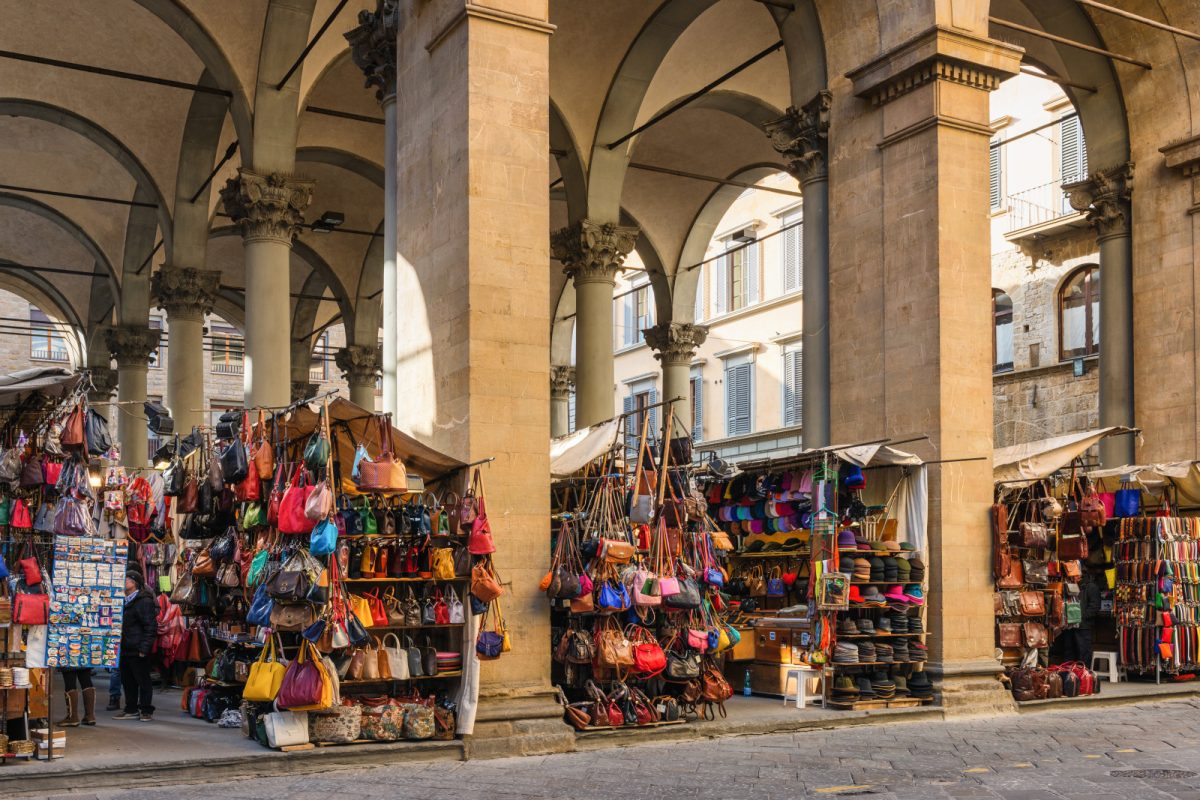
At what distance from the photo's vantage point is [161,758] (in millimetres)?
8070

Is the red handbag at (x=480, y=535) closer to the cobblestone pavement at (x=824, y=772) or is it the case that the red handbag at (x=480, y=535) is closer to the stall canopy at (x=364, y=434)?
the stall canopy at (x=364, y=434)

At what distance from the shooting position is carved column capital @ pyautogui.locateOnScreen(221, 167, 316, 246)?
47.5 ft

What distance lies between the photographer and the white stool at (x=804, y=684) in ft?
37.2

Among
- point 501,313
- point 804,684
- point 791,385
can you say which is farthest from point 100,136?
point 791,385

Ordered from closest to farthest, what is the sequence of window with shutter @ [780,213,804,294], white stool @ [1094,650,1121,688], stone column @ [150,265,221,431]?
white stool @ [1094,650,1121,688], stone column @ [150,265,221,431], window with shutter @ [780,213,804,294]

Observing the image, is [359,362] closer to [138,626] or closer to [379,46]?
[379,46]

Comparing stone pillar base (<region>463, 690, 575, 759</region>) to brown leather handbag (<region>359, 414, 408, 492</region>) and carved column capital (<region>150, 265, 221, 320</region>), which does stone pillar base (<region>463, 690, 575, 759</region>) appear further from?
carved column capital (<region>150, 265, 221, 320</region>)

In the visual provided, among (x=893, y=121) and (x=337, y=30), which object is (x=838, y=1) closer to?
(x=893, y=121)

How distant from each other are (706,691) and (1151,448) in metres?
7.79

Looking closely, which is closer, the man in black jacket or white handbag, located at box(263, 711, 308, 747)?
white handbag, located at box(263, 711, 308, 747)

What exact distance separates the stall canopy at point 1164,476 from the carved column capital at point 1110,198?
3.32 metres

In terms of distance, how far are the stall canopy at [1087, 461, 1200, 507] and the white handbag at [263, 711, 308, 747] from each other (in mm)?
8899

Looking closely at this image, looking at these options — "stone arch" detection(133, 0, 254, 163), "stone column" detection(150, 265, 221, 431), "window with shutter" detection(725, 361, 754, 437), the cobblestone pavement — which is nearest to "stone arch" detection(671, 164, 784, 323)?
"window with shutter" detection(725, 361, 754, 437)

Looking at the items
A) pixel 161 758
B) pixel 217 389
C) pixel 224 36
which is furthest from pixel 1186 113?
pixel 217 389
